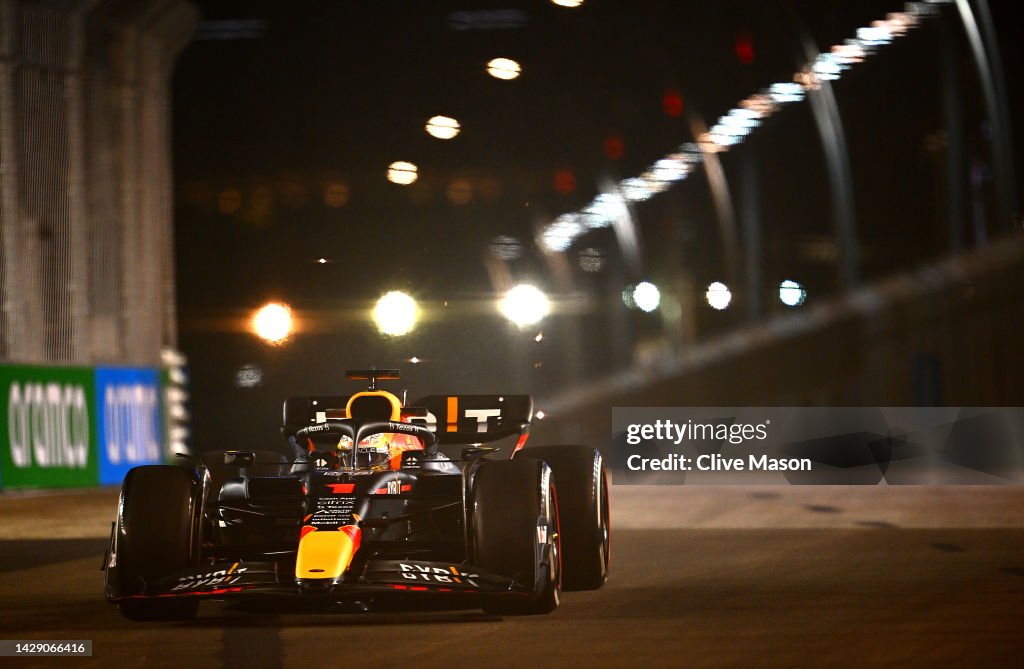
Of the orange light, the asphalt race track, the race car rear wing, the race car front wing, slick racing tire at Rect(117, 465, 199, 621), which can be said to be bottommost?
the asphalt race track

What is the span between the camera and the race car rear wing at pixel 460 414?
36.5ft

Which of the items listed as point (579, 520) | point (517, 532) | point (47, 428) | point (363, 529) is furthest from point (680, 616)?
point (47, 428)

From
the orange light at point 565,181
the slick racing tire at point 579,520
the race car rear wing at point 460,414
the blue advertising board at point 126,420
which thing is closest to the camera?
the slick racing tire at point 579,520

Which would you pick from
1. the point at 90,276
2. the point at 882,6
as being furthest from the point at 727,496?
the point at 882,6

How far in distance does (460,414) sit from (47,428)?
34.1 feet

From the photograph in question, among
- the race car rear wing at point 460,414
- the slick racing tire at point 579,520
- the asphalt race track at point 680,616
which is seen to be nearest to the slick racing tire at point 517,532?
the asphalt race track at point 680,616

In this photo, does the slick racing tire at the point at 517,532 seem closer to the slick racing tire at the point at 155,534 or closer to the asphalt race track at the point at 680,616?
the asphalt race track at the point at 680,616

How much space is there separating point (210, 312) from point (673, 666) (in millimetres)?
21438

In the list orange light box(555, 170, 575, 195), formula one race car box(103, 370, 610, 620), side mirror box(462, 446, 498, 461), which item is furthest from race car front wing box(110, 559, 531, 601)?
orange light box(555, 170, 575, 195)

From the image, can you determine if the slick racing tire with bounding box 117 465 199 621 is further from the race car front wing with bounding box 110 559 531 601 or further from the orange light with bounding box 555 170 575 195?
the orange light with bounding box 555 170 575 195

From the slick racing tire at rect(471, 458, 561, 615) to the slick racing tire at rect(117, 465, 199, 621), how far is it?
1.41 metres

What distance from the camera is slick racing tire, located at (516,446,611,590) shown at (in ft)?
31.7

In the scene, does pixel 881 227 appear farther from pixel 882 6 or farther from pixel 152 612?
pixel 152 612

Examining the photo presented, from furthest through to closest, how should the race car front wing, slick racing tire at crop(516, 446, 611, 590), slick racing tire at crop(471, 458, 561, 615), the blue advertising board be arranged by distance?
the blue advertising board, slick racing tire at crop(516, 446, 611, 590), slick racing tire at crop(471, 458, 561, 615), the race car front wing
